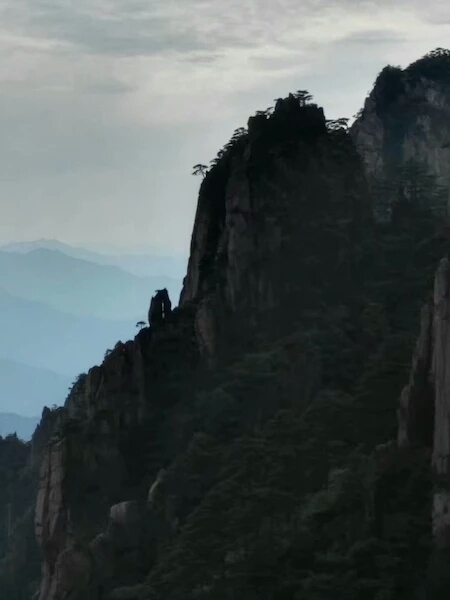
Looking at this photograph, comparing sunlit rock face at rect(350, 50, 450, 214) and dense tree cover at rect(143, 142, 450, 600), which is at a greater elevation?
sunlit rock face at rect(350, 50, 450, 214)

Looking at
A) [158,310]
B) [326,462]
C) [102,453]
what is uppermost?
[158,310]

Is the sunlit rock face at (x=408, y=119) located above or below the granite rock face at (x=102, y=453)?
above

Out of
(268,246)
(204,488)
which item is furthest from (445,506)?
(268,246)

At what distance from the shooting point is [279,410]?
49.2 m

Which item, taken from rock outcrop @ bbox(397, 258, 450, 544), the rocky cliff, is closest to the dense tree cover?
rock outcrop @ bbox(397, 258, 450, 544)

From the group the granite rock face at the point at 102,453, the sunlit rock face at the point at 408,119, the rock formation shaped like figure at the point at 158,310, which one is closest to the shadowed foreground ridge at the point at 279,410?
the granite rock face at the point at 102,453

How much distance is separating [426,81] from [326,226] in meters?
21.0

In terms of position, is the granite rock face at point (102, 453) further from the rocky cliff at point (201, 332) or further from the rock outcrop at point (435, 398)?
the rock outcrop at point (435, 398)

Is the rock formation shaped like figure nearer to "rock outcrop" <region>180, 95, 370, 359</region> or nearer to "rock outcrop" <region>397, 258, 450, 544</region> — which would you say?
Result: "rock outcrop" <region>180, 95, 370, 359</region>

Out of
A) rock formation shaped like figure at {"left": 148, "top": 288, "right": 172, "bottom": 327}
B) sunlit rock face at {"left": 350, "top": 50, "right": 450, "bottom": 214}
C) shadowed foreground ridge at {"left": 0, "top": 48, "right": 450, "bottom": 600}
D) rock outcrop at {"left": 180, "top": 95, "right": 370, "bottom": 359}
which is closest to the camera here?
shadowed foreground ridge at {"left": 0, "top": 48, "right": 450, "bottom": 600}

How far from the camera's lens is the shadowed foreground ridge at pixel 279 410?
39250mm

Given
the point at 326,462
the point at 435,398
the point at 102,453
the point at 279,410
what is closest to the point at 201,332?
the point at 102,453

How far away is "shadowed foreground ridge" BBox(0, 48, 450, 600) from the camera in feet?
129

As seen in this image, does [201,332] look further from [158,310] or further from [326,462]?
[326,462]
